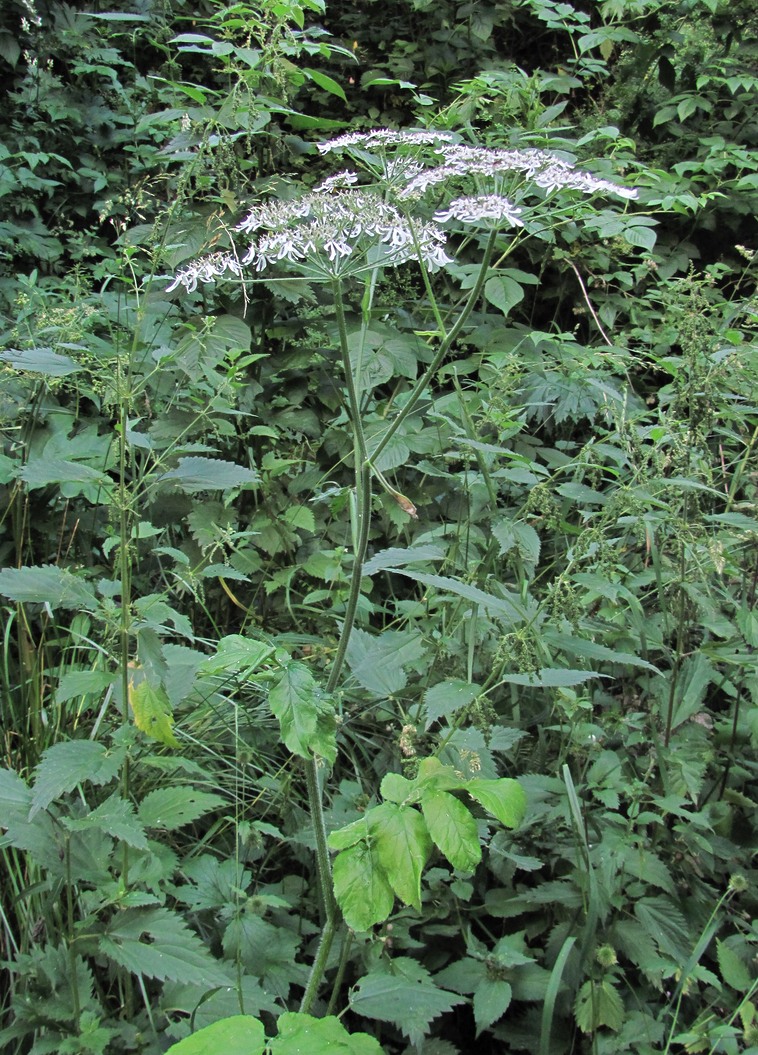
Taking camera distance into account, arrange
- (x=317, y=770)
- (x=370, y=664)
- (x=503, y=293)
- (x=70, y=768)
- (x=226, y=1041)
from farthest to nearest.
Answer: (x=503, y=293) → (x=370, y=664) → (x=317, y=770) → (x=70, y=768) → (x=226, y=1041)

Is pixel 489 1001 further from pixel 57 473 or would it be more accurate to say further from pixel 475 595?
pixel 57 473

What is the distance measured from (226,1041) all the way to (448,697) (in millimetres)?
637

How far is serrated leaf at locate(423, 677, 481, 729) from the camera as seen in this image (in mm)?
1298

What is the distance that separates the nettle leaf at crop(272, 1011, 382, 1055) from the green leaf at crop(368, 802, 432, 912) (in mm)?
167

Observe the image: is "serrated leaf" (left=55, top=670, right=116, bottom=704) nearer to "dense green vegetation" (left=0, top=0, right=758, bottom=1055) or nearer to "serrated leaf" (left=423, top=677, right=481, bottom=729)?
"dense green vegetation" (left=0, top=0, right=758, bottom=1055)

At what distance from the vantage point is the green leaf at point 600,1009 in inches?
52.1

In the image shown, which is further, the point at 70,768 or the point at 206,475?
the point at 206,475

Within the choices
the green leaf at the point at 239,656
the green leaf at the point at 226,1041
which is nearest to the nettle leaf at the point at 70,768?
the green leaf at the point at 239,656

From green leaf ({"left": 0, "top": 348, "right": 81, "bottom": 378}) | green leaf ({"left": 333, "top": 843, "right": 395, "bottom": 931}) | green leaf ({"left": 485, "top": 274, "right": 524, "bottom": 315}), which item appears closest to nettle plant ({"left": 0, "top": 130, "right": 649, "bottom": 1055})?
green leaf ({"left": 333, "top": 843, "right": 395, "bottom": 931})

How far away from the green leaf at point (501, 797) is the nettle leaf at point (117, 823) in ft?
1.64

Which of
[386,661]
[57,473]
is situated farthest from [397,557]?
[57,473]

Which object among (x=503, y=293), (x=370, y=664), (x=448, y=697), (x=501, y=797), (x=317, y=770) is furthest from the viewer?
(x=503, y=293)

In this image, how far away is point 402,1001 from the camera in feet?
3.91

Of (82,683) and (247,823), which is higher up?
(82,683)
